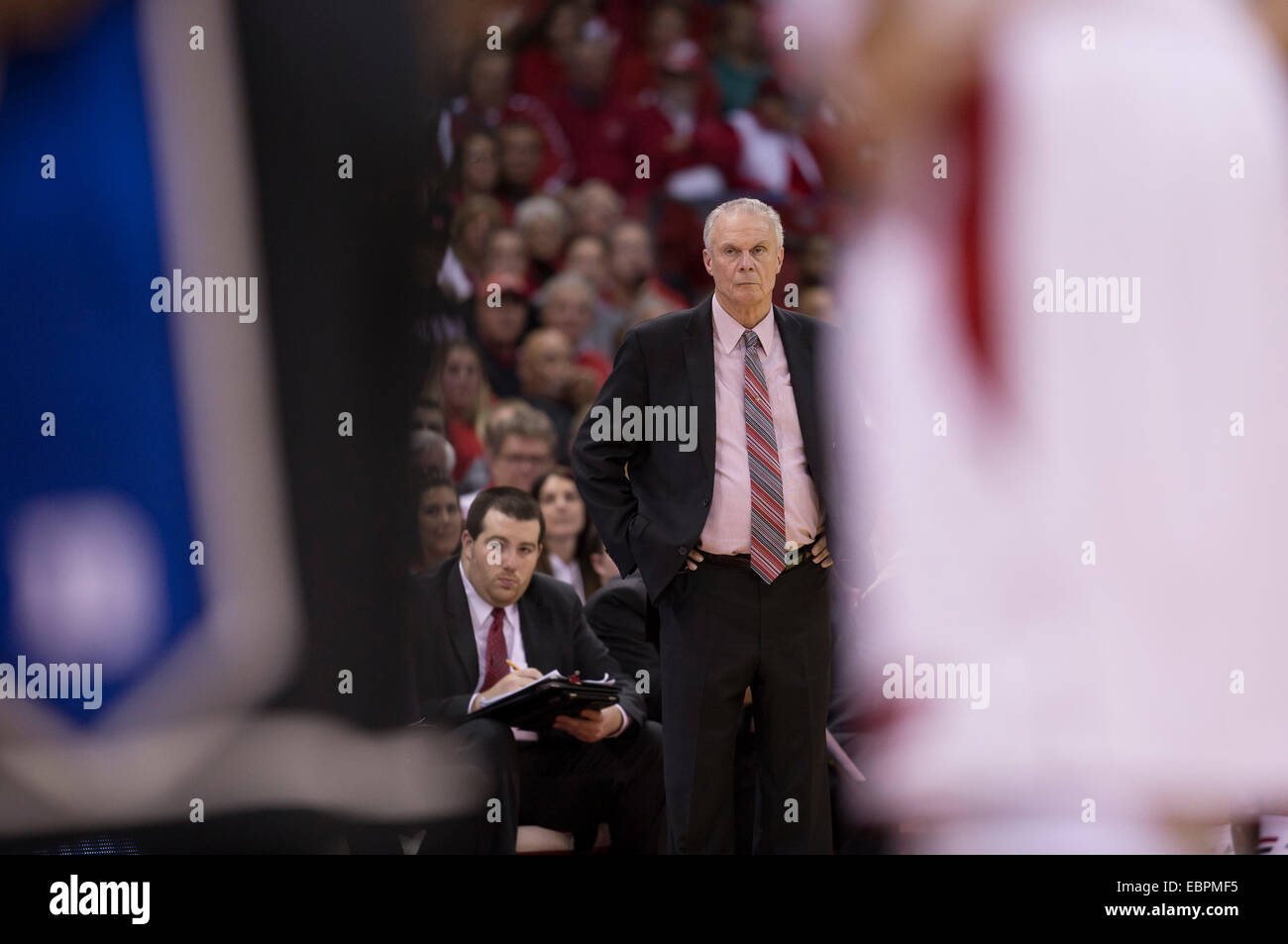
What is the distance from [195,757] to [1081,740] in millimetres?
2296

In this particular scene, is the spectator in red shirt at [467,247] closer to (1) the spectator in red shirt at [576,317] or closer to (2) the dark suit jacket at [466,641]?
(1) the spectator in red shirt at [576,317]

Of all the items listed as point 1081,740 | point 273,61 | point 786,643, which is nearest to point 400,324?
point 273,61

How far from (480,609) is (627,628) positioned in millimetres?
407

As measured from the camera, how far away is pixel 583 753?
13.4 feet

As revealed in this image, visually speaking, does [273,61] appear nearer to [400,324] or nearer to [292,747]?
[400,324]

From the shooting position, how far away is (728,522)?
11.5ft

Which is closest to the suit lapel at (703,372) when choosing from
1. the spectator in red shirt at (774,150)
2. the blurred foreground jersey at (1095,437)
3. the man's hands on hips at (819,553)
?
the man's hands on hips at (819,553)

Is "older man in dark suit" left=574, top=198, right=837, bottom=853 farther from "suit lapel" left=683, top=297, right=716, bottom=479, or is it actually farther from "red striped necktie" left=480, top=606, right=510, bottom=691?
"red striped necktie" left=480, top=606, right=510, bottom=691

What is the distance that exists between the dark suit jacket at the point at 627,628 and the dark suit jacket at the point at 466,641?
0.06m

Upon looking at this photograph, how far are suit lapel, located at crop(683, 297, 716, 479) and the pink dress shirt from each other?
0.06ft
